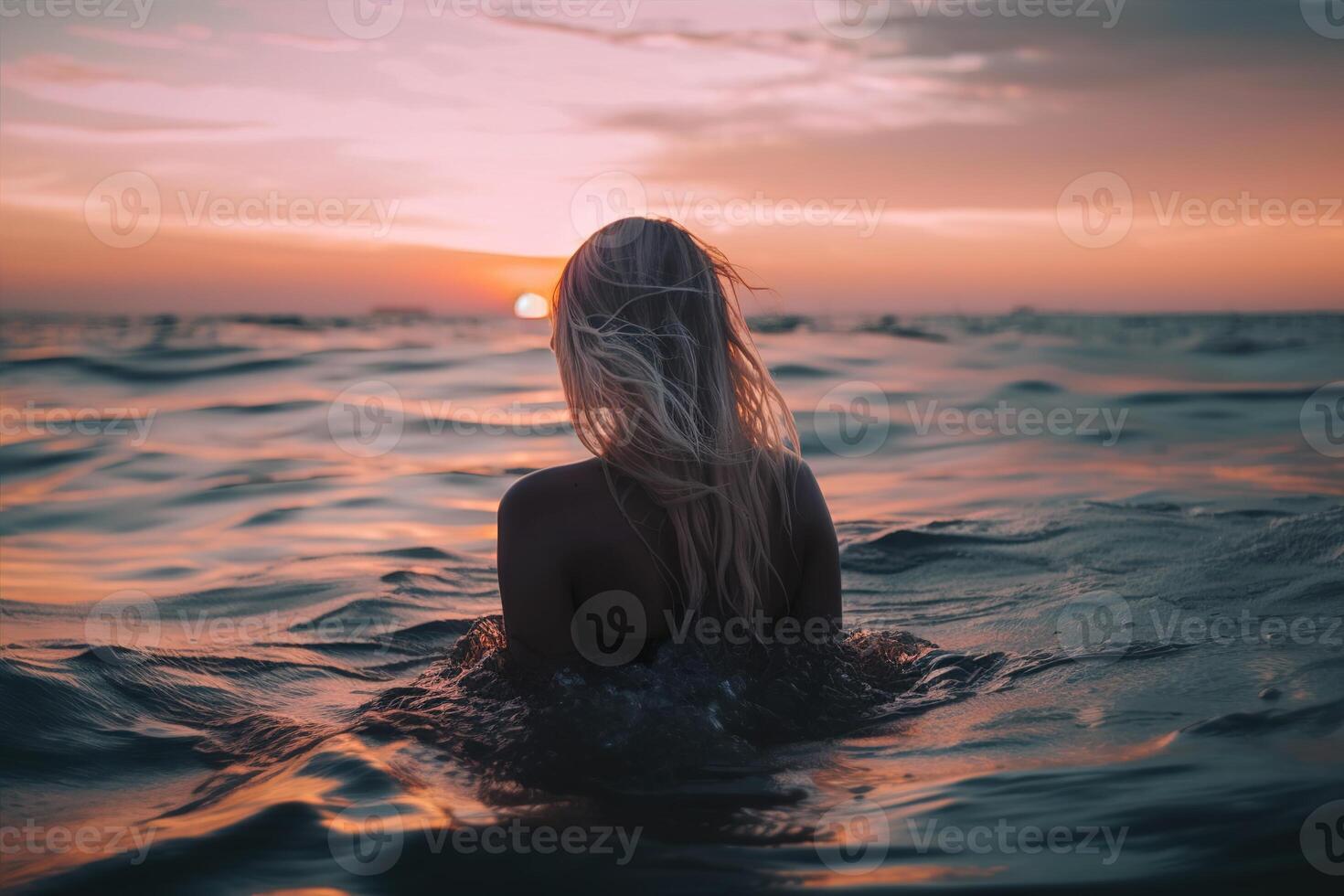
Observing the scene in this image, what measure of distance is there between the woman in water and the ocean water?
19 cm

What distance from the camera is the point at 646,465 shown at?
109 inches

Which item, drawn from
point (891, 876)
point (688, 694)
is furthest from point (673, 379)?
point (891, 876)

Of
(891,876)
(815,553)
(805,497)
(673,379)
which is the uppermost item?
(673,379)

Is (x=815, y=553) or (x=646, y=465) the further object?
(x=815, y=553)

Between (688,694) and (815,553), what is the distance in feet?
1.92

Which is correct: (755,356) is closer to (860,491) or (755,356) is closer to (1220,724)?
A: (1220,724)

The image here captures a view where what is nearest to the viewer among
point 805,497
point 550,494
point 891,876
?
point 891,876

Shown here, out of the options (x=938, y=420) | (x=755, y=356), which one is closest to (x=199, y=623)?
(x=755, y=356)

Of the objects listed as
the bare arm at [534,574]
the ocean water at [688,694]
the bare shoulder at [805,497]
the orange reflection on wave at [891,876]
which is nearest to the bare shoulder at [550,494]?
the bare arm at [534,574]

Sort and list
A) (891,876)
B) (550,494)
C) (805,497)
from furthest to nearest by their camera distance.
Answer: (805,497) < (550,494) < (891,876)

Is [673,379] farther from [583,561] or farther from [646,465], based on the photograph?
[583,561]

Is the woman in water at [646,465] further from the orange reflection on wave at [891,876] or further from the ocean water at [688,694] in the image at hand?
the orange reflection on wave at [891,876]

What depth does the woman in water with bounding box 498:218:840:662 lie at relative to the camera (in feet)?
9.04

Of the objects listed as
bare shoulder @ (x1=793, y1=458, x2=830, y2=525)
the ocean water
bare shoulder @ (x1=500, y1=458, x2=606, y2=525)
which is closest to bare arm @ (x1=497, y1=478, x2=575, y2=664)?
bare shoulder @ (x1=500, y1=458, x2=606, y2=525)
